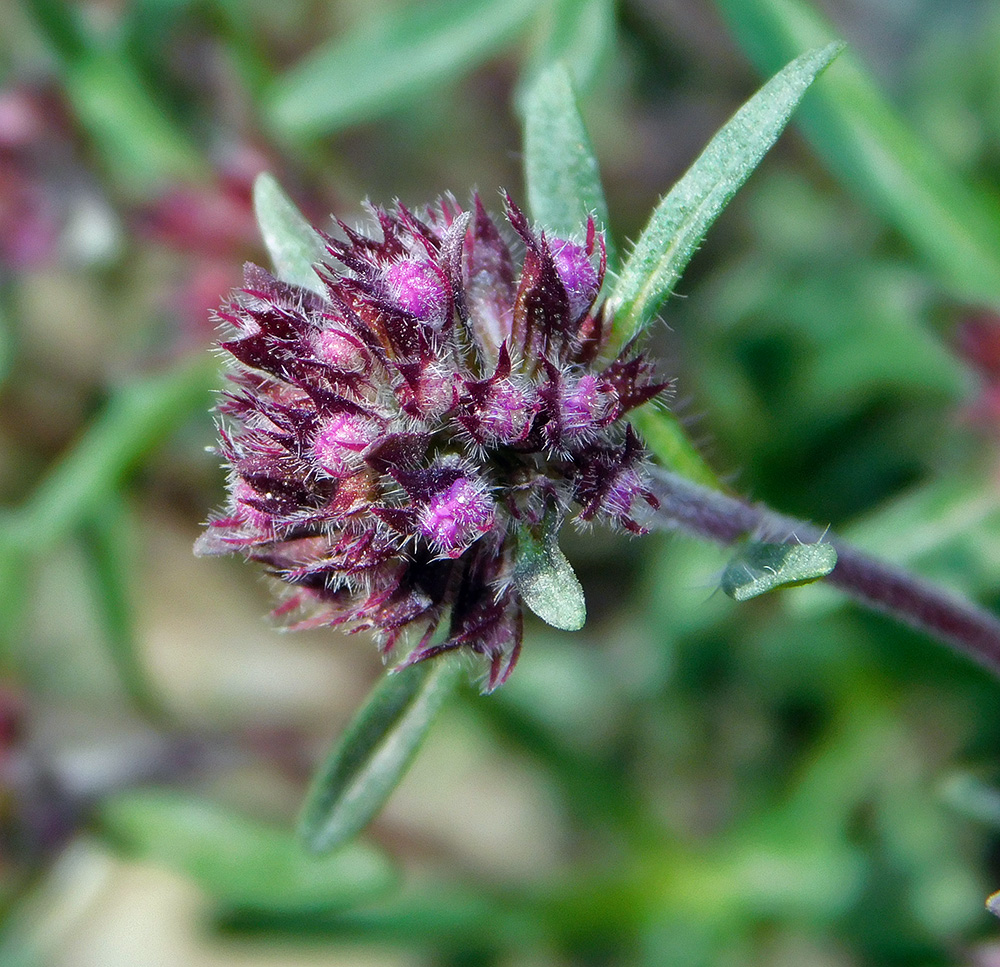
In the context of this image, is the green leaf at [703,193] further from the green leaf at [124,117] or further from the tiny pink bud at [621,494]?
the green leaf at [124,117]

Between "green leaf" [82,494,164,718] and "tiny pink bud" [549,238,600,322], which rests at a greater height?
"green leaf" [82,494,164,718]

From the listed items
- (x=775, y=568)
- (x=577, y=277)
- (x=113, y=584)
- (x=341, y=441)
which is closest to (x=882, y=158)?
(x=577, y=277)

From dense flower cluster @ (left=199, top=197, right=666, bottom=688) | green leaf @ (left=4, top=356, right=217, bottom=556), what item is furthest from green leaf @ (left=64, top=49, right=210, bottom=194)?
dense flower cluster @ (left=199, top=197, right=666, bottom=688)

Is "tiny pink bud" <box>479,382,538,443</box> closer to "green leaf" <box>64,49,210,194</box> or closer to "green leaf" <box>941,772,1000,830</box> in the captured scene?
"green leaf" <box>941,772,1000,830</box>

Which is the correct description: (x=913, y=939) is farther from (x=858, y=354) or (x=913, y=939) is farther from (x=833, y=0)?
(x=833, y=0)

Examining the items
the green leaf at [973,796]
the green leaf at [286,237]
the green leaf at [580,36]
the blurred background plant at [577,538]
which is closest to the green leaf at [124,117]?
the blurred background plant at [577,538]

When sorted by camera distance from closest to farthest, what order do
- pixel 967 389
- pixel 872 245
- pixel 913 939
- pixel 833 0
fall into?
pixel 967 389 < pixel 913 939 < pixel 872 245 < pixel 833 0

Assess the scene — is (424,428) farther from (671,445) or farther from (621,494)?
(671,445)

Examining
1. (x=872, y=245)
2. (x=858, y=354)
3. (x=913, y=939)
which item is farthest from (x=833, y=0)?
(x=913, y=939)
